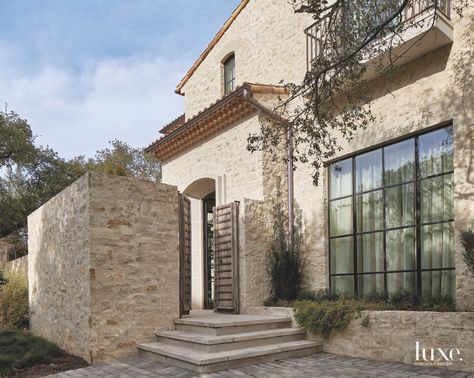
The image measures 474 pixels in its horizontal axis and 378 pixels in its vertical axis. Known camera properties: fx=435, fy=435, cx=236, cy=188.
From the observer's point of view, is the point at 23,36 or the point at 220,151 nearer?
the point at 220,151

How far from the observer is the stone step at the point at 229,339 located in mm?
5871

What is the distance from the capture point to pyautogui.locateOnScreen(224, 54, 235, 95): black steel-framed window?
12.1 m

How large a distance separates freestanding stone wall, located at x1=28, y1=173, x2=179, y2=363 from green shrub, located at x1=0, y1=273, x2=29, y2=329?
9.25 feet

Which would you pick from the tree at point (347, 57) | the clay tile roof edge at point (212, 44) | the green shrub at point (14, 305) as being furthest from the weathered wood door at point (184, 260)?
the clay tile roof edge at point (212, 44)

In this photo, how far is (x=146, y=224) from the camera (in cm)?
700

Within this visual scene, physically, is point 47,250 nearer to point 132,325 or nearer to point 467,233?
point 132,325

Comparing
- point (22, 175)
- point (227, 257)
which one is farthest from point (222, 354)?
point (22, 175)

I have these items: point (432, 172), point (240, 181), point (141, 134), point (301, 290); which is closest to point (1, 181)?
point (141, 134)

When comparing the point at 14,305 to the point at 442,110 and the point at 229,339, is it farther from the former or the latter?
the point at 442,110

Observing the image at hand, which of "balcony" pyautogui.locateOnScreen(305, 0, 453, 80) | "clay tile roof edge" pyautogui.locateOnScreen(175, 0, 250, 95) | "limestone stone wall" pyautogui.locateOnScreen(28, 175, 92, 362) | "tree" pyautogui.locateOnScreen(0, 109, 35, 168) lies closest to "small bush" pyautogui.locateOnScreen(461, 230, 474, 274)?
"balcony" pyautogui.locateOnScreen(305, 0, 453, 80)

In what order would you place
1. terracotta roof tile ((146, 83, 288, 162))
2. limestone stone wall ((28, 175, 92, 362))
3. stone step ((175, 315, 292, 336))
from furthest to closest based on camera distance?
terracotta roof tile ((146, 83, 288, 162))
limestone stone wall ((28, 175, 92, 362))
stone step ((175, 315, 292, 336))

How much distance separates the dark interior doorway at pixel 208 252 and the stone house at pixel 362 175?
28 mm

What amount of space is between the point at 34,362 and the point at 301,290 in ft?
15.3

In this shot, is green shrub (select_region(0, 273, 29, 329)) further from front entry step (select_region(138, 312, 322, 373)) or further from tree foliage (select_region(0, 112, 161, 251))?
tree foliage (select_region(0, 112, 161, 251))
